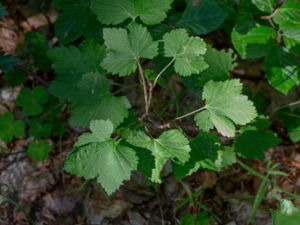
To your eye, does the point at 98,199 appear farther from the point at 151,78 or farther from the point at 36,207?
the point at 151,78

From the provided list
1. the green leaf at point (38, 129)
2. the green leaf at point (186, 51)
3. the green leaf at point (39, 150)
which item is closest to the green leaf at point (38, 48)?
the green leaf at point (38, 129)

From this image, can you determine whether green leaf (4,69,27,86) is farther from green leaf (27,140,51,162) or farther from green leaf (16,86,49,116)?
green leaf (27,140,51,162)

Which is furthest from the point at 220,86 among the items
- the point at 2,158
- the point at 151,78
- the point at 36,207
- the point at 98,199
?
the point at 2,158

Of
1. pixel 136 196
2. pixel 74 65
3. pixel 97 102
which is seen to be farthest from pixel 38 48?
pixel 136 196

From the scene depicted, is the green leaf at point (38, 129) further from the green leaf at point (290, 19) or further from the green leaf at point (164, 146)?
the green leaf at point (290, 19)

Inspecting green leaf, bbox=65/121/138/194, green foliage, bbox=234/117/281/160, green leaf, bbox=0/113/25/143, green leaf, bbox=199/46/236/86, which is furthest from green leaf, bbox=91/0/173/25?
green leaf, bbox=0/113/25/143
